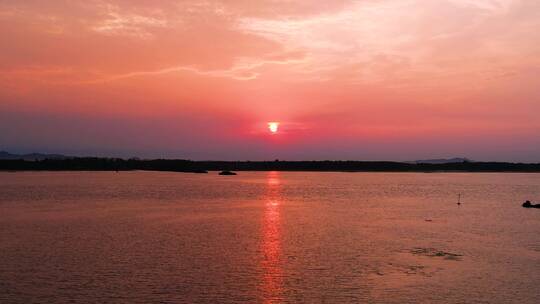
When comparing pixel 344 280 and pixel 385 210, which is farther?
pixel 385 210

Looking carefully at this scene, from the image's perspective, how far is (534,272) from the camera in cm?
2817

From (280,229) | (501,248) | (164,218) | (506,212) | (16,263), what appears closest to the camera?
(16,263)

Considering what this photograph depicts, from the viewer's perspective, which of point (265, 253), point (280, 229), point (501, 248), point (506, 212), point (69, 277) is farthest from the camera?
point (506, 212)

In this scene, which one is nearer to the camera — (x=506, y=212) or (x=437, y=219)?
(x=437, y=219)

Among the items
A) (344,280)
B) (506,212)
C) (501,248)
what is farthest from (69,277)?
(506,212)

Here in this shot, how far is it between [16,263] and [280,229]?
2292 centimetres

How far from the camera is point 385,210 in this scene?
67.8 metres

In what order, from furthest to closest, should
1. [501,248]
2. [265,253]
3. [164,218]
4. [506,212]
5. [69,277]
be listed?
1. [506,212]
2. [164,218]
3. [501,248]
4. [265,253]
5. [69,277]

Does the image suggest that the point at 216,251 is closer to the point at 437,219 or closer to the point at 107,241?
the point at 107,241

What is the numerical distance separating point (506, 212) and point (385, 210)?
586 inches

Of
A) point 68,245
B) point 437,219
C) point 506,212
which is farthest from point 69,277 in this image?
point 506,212

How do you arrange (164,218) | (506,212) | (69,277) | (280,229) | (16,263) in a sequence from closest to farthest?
(69,277)
(16,263)
(280,229)
(164,218)
(506,212)

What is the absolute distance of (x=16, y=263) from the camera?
28.2 metres

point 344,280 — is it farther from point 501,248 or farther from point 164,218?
point 164,218
